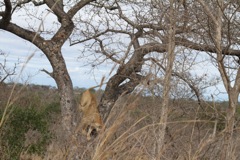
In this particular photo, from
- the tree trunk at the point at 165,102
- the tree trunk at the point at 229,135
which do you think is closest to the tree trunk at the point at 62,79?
the tree trunk at the point at 229,135

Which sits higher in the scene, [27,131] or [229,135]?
[229,135]

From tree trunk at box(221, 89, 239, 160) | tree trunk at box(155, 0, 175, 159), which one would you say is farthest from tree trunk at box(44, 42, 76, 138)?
tree trunk at box(155, 0, 175, 159)

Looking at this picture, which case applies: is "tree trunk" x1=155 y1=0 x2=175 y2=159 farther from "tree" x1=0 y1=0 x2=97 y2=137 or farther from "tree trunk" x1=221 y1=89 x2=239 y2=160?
"tree" x1=0 y1=0 x2=97 y2=137

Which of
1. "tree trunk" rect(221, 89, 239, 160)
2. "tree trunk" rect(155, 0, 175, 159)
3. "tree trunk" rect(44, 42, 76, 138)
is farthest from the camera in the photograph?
"tree trunk" rect(44, 42, 76, 138)

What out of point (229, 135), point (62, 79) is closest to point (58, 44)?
point (62, 79)

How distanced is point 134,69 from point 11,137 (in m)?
2.79

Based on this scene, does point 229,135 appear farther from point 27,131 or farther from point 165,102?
point 27,131

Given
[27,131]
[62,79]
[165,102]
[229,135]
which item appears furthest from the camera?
[62,79]

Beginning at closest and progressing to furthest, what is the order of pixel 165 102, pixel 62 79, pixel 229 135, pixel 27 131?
pixel 165 102, pixel 229 135, pixel 27 131, pixel 62 79

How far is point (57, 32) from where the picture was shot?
36.3ft

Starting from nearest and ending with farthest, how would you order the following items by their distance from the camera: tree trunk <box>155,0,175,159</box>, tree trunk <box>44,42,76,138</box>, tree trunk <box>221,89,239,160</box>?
tree trunk <box>155,0,175,159</box> < tree trunk <box>221,89,239,160</box> < tree trunk <box>44,42,76,138</box>

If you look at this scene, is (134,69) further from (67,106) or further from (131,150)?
(131,150)

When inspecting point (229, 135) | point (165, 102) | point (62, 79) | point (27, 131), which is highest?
point (62, 79)

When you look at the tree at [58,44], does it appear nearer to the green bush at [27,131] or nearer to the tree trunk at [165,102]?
the green bush at [27,131]
